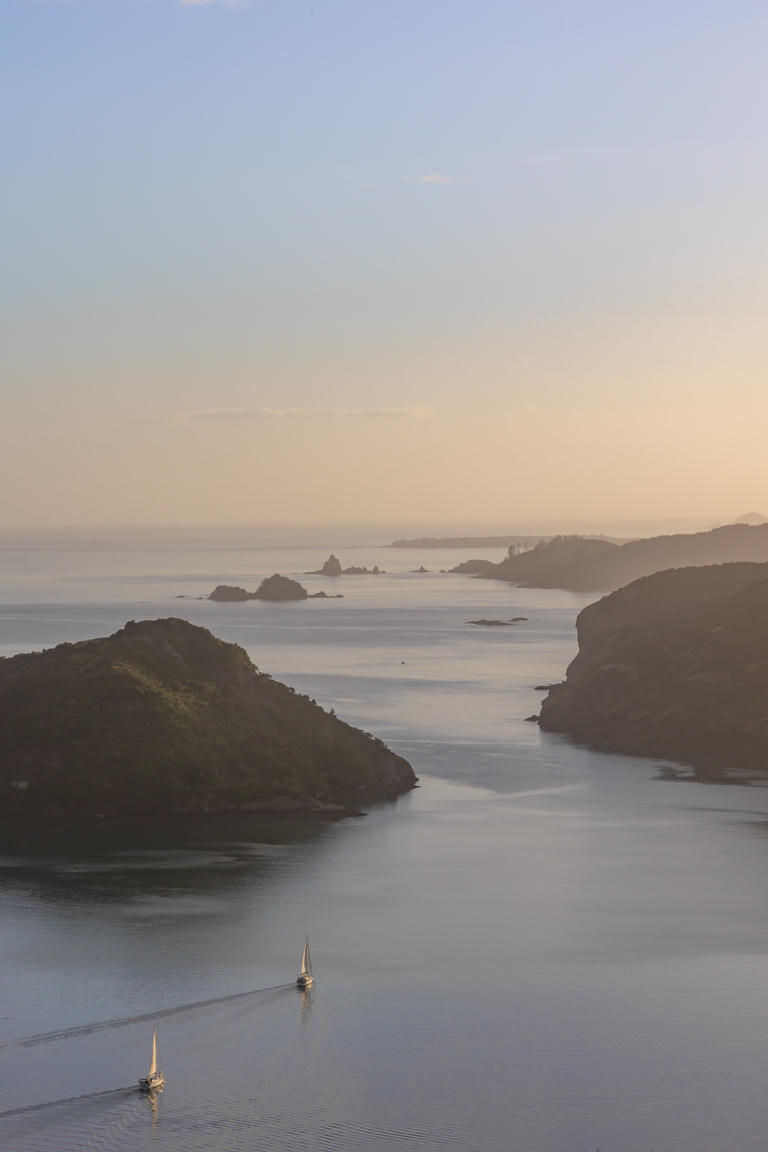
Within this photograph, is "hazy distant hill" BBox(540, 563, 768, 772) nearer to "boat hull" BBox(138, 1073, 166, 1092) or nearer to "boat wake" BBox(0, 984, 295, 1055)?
"boat wake" BBox(0, 984, 295, 1055)

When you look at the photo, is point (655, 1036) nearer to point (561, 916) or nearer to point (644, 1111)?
point (644, 1111)

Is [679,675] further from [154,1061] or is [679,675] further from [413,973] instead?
[154,1061]

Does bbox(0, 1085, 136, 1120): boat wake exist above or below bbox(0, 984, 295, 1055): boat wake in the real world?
below

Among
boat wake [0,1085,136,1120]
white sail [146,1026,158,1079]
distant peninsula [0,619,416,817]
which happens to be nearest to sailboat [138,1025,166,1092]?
white sail [146,1026,158,1079]

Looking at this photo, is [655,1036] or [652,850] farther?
[652,850]

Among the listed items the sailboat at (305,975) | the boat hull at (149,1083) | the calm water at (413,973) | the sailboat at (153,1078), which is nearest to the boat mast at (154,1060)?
the sailboat at (153,1078)

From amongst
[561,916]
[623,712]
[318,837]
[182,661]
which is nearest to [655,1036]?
[561,916]

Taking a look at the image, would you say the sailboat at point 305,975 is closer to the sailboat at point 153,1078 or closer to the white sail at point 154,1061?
→ the white sail at point 154,1061
